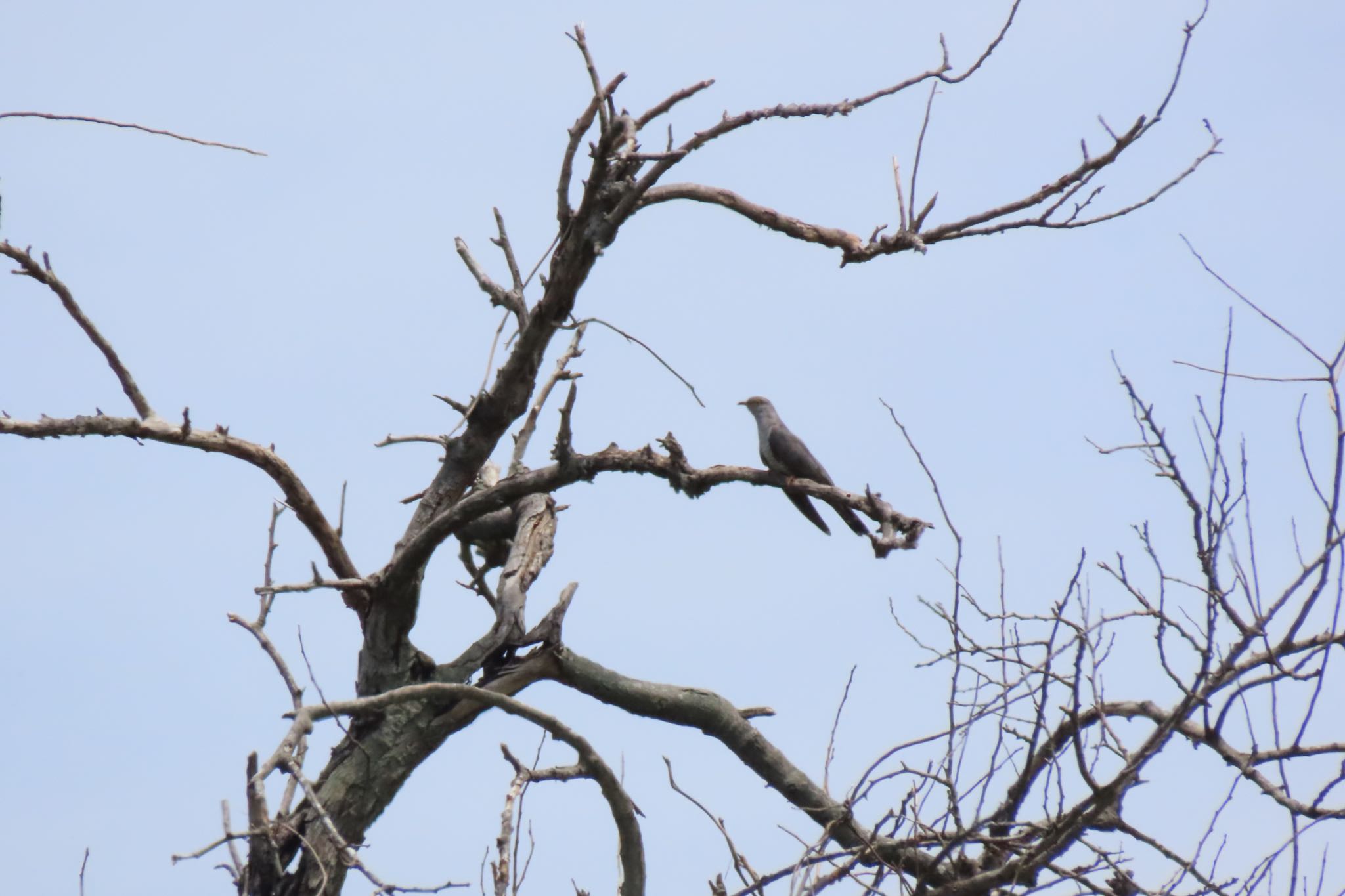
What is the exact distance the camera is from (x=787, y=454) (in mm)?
6875

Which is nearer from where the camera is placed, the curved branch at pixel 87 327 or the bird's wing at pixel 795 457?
the curved branch at pixel 87 327

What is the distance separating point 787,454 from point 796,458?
6 centimetres

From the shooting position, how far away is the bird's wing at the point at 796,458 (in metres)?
6.84

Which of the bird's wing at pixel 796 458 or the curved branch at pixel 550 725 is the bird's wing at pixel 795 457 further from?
the curved branch at pixel 550 725

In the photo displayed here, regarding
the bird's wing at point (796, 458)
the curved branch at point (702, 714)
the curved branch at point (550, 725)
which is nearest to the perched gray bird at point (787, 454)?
the bird's wing at point (796, 458)

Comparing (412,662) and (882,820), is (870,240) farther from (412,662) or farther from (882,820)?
(412,662)

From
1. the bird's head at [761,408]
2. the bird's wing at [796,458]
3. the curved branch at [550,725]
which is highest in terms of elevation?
the bird's head at [761,408]

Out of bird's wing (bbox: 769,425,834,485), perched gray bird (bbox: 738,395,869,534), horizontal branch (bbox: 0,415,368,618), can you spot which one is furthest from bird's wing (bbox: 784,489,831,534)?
horizontal branch (bbox: 0,415,368,618)

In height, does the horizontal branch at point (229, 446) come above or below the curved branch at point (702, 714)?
above

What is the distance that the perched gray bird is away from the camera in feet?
19.9


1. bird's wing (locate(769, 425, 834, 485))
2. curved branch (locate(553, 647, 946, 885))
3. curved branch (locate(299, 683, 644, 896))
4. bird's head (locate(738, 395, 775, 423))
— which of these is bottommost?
curved branch (locate(299, 683, 644, 896))

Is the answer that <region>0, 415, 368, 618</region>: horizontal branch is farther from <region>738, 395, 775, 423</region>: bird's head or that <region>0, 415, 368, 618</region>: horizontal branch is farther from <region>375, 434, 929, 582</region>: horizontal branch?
<region>738, 395, 775, 423</region>: bird's head

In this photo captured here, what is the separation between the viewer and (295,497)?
223 inches

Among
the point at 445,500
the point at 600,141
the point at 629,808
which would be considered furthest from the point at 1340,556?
the point at 445,500
